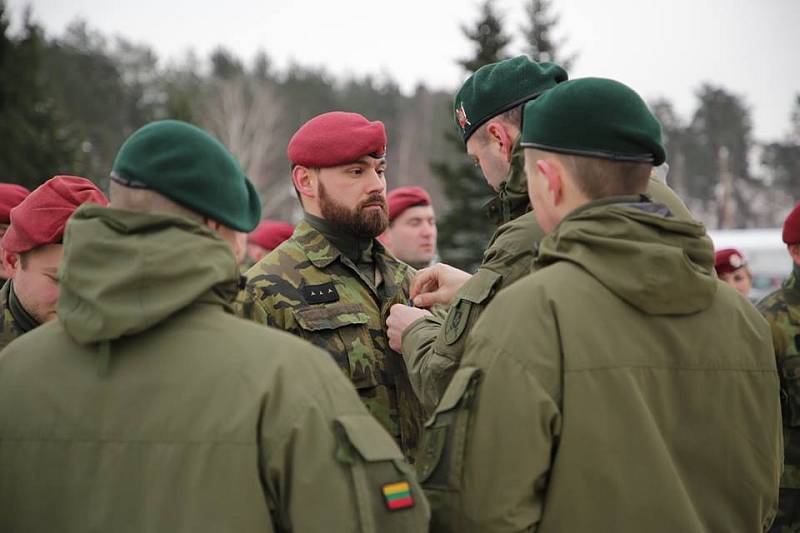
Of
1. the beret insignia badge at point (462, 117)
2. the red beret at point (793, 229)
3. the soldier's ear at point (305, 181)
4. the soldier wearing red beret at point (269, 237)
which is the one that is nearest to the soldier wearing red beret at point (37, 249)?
the soldier's ear at point (305, 181)

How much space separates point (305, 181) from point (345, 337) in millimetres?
865

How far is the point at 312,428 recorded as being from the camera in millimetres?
2039

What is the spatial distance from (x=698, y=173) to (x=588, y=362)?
51.8 m

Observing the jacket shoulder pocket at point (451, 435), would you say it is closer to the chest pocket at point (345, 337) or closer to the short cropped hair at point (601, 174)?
the short cropped hair at point (601, 174)

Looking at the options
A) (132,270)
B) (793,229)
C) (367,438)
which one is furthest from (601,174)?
(793,229)

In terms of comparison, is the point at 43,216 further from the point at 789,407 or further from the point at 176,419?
the point at 789,407

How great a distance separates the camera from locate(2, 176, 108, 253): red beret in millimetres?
3807

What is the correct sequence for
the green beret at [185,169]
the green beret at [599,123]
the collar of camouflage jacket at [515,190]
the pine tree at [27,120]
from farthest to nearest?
the pine tree at [27,120]
the collar of camouflage jacket at [515,190]
the green beret at [599,123]
the green beret at [185,169]

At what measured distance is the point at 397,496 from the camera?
2.11 meters

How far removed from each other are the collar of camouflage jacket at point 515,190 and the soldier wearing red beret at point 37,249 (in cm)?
189

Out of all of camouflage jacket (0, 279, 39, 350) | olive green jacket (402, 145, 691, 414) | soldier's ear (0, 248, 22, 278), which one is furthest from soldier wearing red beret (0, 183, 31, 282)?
olive green jacket (402, 145, 691, 414)

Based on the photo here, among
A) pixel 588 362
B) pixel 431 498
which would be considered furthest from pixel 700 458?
pixel 431 498

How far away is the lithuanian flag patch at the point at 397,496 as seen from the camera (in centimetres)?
209

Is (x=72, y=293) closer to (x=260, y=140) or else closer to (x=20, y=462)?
(x=20, y=462)
